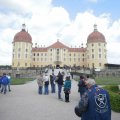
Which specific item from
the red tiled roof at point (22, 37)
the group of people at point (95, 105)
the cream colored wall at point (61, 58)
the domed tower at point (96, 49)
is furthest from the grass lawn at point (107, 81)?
the cream colored wall at point (61, 58)

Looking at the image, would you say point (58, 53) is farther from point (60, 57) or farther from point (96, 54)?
point (96, 54)

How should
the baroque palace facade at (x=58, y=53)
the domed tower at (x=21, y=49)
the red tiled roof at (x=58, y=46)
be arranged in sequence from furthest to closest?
1. the red tiled roof at (x=58, y=46)
2. the baroque palace facade at (x=58, y=53)
3. the domed tower at (x=21, y=49)

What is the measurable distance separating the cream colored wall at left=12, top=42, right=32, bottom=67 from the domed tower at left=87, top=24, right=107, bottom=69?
25458 millimetres

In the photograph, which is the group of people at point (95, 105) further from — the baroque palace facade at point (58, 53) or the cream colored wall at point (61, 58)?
the cream colored wall at point (61, 58)

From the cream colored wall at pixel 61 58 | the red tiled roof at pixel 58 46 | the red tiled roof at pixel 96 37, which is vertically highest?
the red tiled roof at pixel 96 37

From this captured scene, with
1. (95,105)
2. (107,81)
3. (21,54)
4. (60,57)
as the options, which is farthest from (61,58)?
(95,105)

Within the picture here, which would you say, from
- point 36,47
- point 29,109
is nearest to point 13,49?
point 36,47

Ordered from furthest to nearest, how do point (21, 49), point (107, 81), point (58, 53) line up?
point (58, 53)
point (21, 49)
point (107, 81)

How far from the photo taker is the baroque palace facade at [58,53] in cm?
10586

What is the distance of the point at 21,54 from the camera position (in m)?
107

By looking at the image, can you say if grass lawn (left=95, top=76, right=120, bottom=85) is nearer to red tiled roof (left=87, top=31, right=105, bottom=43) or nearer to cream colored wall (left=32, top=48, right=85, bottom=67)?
red tiled roof (left=87, top=31, right=105, bottom=43)

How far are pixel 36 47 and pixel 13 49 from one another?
1569 cm

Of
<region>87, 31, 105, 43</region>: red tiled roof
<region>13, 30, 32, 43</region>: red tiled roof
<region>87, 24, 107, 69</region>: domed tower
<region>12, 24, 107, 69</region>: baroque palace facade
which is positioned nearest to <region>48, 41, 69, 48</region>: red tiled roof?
<region>12, 24, 107, 69</region>: baroque palace facade

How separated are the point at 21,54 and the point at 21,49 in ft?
6.85
